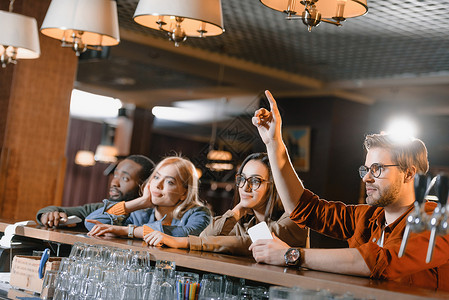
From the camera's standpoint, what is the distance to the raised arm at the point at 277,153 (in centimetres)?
263

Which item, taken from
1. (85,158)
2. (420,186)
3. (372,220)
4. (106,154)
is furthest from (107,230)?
(85,158)

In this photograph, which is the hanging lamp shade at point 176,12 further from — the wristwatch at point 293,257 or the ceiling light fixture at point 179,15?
the wristwatch at point 293,257

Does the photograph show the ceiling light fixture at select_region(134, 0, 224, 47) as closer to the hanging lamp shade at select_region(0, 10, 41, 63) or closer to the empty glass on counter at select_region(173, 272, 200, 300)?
the hanging lamp shade at select_region(0, 10, 41, 63)

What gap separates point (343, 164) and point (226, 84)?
205 centimetres

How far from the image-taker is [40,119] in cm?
559

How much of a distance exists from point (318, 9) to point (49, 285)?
1.77m

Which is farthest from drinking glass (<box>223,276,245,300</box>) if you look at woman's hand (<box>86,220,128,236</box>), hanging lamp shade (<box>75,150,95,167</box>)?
hanging lamp shade (<box>75,150,95,167</box>)

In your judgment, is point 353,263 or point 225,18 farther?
point 225,18

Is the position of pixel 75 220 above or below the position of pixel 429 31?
below

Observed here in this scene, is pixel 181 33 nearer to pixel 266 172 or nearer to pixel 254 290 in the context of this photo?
pixel 266 172

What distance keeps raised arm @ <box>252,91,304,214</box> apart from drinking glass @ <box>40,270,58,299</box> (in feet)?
3.32

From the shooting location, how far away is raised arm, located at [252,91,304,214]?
2.63m

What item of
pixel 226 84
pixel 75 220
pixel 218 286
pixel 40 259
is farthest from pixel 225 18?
pixel 218 286

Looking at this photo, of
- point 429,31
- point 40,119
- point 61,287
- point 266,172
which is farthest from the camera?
point 429,31
